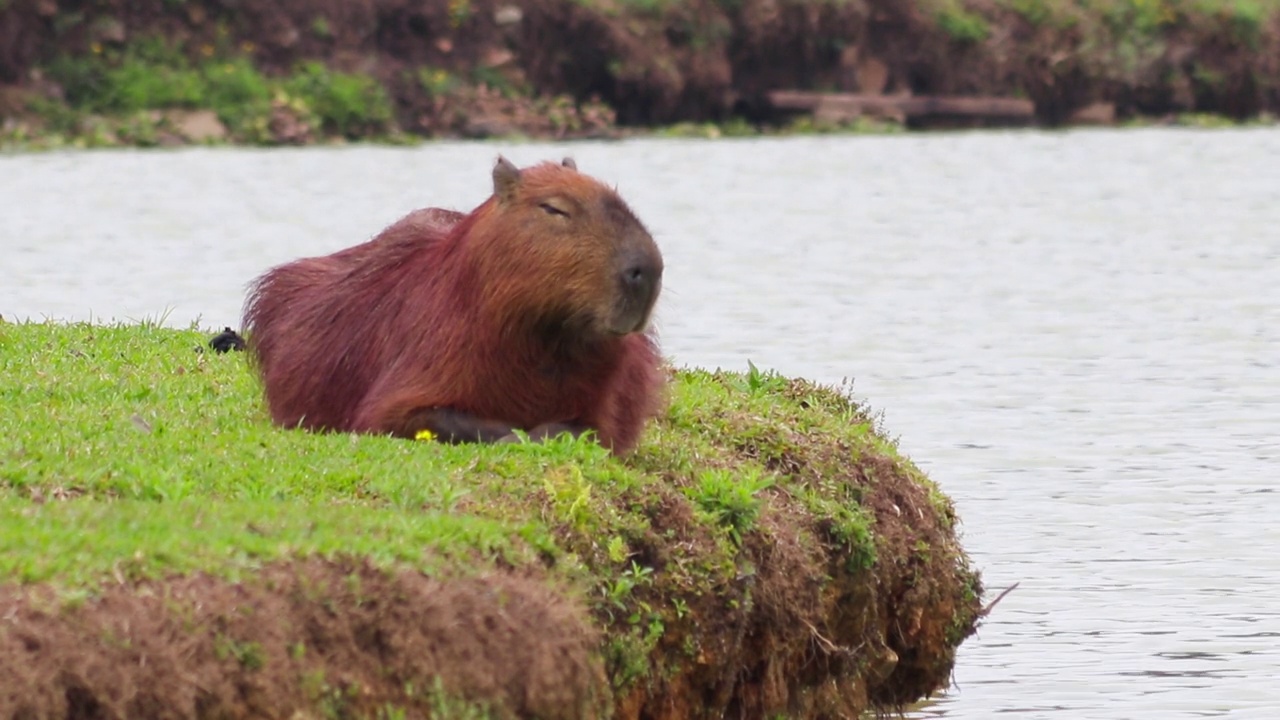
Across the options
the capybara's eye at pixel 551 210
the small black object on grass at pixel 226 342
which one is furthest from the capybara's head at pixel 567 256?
the small black object on grass at pixel 226 342

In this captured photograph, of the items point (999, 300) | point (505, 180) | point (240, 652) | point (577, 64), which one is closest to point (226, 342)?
point (505, 180)

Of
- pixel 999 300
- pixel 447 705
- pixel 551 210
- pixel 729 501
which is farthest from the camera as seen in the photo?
pixel 999 300

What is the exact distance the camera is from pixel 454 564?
20.6ft

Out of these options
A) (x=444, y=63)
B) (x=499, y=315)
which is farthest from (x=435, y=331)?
(x=444, y=63)

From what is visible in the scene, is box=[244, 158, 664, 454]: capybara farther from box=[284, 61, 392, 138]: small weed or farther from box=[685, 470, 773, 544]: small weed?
box=[284, 61, 392, 138]: small weed

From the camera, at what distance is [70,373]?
917cm

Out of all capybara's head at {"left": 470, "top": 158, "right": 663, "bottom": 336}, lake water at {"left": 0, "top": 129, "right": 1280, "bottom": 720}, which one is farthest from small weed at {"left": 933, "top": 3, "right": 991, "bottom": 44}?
capybara's head at {"left": 470, "top": 158, "right": 663, "bottom": 336}

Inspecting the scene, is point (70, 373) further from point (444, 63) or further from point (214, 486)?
point (444, 63)

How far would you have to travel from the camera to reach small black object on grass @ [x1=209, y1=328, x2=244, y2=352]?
34.5 feet

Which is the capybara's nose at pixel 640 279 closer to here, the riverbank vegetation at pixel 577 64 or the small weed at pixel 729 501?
the small weed at pixel 729 501

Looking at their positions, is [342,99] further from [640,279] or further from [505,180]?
[640,279]

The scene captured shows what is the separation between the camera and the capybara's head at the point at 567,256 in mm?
7406

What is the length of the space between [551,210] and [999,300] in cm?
1326

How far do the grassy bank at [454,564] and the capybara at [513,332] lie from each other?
22cm
